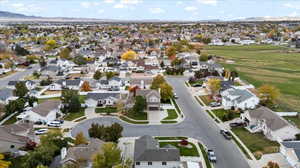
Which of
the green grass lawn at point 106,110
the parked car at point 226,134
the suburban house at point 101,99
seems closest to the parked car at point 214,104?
the parked car at point 226,134

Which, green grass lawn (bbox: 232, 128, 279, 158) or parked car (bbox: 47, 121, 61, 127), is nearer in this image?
green grass lawn (bbox: 232, 128, 279, 158)

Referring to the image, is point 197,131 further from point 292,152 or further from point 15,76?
point 15,76

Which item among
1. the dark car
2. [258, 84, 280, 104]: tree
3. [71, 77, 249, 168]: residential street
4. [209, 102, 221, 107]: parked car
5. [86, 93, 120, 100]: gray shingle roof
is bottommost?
[71, 77, 249, 168]: residential street

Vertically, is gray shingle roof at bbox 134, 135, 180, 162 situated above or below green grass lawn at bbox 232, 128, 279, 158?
above

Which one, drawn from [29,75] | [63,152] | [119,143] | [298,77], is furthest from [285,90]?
[29,75]

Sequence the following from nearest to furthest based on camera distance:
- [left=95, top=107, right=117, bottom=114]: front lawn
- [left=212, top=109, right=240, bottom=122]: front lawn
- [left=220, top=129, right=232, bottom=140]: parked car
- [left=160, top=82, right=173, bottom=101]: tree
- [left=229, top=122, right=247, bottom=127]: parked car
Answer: [left=220, top=129, right=232, bottom=140]: parked car, [left=229, top=122, right=247, bottom=127]: parked car, [left=212, top=109, right=240, bottom=122]: front lawn, [left=95, top=107, right=117, bottom=114]: front lawn, [left=160, top=82, right=173, bottom=101]: tree

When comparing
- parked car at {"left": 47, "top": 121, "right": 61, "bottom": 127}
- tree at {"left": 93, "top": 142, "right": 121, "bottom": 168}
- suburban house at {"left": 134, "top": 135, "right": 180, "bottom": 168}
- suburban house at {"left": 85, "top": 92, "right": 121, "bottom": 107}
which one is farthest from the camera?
suburban house at {"left": 85, "top": 92, "right": 121, "bottom": 107}

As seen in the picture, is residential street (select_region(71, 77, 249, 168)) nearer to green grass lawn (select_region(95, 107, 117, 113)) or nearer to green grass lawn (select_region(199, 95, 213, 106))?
green grass lawn (select_region(199, 95, 213, 106))

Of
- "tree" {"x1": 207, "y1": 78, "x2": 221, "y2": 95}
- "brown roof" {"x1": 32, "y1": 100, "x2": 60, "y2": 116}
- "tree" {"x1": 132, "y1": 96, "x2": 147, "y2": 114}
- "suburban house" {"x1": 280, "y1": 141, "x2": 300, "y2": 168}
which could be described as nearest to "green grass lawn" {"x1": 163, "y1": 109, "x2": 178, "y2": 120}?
"tree" {"x1": 132, "y1": 96, "x2": 147, "y2": 114}
